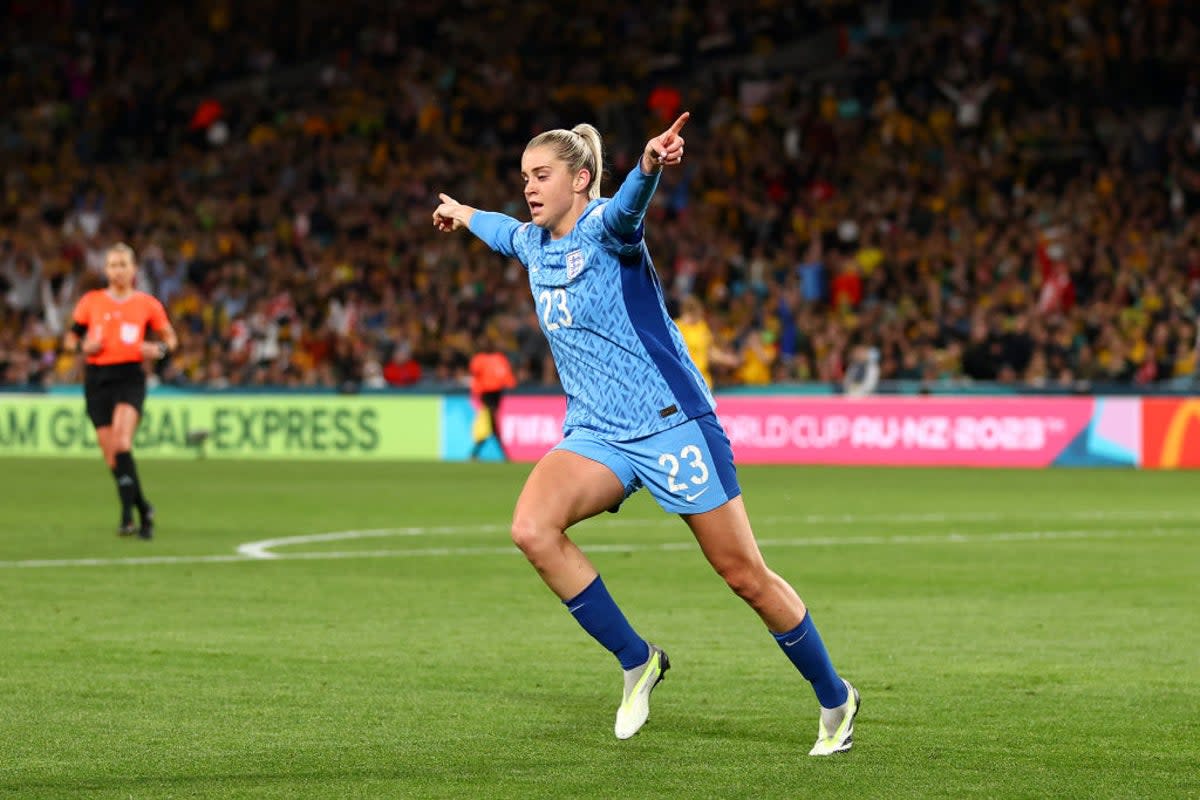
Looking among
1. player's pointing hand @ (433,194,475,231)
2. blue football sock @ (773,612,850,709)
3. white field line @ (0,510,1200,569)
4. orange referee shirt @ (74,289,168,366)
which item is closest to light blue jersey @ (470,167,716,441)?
blue football sock @ (773,612,850,709)

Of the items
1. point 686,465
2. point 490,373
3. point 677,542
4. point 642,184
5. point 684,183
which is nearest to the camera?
point 642,184

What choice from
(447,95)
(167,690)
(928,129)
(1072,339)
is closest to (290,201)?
(447,95)

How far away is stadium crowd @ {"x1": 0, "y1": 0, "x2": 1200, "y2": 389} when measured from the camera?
31094mm

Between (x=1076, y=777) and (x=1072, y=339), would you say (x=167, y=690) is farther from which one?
(x=1072, y=339)

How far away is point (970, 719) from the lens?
296 inches

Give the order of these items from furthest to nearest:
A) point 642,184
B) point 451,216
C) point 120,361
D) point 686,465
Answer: point 120,361
point 451,216
point 686,465
point 642,184

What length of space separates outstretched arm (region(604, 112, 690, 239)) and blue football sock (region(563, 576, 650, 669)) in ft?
4.17

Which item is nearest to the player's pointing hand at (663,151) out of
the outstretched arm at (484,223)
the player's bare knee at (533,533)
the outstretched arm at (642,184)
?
the outstretched arm at (642,184)

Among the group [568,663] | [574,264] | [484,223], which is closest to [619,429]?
[574,264]

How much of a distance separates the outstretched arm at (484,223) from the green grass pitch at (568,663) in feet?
5.66

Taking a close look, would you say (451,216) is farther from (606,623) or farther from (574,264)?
(606,623)

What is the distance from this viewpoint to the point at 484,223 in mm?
7887

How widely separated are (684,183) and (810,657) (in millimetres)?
29708

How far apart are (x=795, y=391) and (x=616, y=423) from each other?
2366cm
